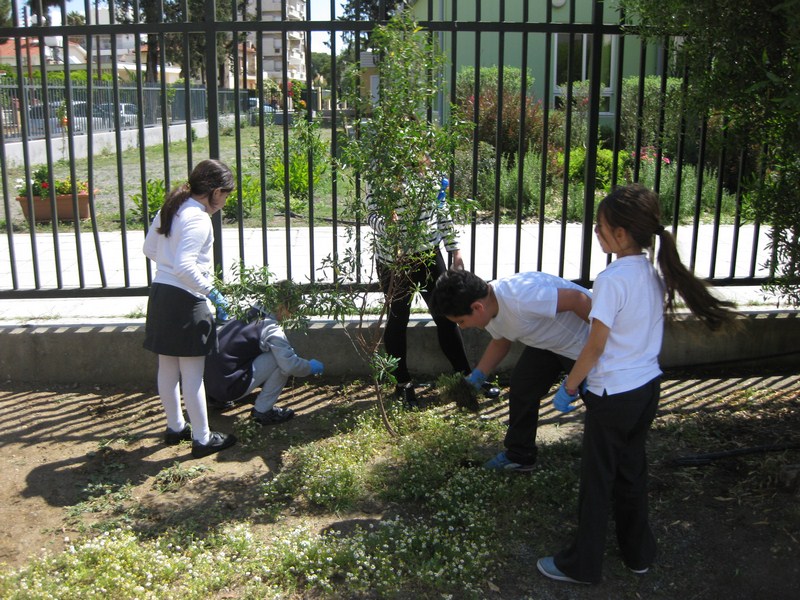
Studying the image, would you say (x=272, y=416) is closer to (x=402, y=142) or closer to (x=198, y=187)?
(x=198, y=187)

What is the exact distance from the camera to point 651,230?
10.4 feet

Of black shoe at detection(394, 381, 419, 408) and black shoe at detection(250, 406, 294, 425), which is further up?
black shoe at detection(394, 381, 419, 408)

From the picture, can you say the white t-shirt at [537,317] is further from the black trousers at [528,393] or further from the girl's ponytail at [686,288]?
the girl's ponytail at [686,288]

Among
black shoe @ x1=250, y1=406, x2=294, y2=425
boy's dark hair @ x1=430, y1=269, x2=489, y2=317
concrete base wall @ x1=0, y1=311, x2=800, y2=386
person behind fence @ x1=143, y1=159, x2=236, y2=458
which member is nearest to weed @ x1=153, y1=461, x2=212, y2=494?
person behind fence @ x1=143, y1=159, x2=236, y2=458

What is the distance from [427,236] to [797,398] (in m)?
2.68

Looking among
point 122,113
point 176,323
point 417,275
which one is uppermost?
point 122,113

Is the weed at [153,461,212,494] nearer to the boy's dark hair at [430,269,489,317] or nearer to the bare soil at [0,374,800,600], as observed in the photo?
the bare soil at [0,374,800,600]

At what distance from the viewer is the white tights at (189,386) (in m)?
4.32

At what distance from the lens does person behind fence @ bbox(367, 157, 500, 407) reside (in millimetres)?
4203

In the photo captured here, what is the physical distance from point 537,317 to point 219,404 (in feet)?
7.41

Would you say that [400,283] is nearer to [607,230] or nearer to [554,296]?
[554,296]

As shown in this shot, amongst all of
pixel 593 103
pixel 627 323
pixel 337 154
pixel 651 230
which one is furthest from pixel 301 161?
pixel 627 323

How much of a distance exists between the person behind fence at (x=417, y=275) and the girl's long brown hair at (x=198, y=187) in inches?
31.4

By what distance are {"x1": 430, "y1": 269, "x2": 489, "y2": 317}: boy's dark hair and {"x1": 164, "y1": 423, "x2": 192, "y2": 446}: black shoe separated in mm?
1819
